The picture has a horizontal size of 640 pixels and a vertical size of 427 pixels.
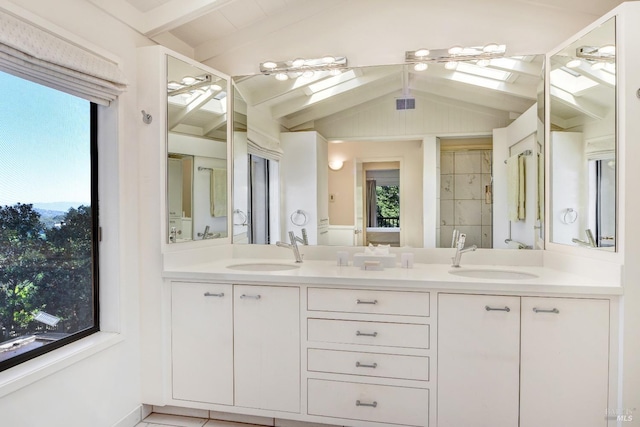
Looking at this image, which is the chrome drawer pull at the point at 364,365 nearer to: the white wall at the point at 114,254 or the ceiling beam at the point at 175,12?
the white wall at the point at 114,254

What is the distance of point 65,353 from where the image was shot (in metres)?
1.76

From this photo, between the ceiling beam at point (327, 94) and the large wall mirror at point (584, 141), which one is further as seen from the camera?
the ceiling beam at point (327, 94)

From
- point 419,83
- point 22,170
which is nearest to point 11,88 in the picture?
point 22,170

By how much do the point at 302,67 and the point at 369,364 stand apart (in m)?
1.87

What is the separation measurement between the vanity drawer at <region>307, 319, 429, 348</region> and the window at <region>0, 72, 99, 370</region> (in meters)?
1.19

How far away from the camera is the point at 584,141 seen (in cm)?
199

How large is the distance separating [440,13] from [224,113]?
1522mm

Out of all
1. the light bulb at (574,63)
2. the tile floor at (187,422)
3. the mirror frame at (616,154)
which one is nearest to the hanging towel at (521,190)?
the mirror frame at (616,154)

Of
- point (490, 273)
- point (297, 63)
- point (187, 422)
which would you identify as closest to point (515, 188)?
point (490, 273)

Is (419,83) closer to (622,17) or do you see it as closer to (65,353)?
(622,17)

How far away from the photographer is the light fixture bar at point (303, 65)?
8.21 feet

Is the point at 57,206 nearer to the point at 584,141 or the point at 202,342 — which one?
the point at 202,342

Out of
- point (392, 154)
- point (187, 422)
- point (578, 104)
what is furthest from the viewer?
point (392, 154)

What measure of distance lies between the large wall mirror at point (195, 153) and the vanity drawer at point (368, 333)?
0.99 meters
